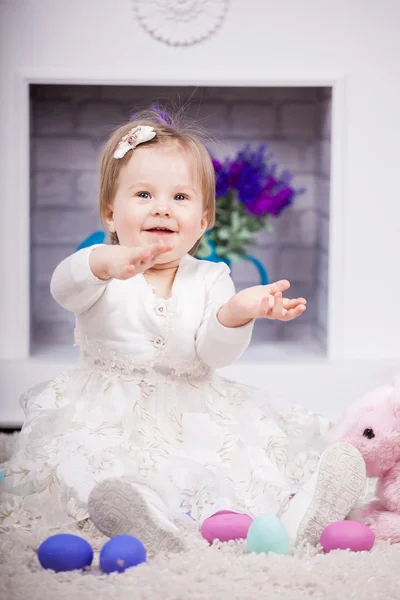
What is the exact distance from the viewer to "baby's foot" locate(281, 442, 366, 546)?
3.17 feet

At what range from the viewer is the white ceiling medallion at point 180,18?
1.81 m

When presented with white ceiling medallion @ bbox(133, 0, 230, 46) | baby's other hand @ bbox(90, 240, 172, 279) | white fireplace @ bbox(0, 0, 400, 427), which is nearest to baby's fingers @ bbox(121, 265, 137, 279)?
baby's other hand @ bbox(90, 240, 172, 279)

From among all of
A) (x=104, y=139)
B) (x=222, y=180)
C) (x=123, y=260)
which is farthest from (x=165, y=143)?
(x=104, y=139)

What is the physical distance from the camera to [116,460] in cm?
105

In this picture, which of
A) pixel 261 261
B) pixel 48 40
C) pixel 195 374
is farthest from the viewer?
pixel 261 261

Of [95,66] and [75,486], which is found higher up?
[95,66]

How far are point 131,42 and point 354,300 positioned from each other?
0.74 metres

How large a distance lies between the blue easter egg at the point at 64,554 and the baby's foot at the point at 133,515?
0.05 meters

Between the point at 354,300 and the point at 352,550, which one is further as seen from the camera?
the point at 354,300

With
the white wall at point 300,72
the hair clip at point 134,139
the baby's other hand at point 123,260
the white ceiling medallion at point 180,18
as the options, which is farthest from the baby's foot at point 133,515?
the white ceiling medallion at point 180,18

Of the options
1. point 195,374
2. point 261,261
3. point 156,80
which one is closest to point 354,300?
point 261,261

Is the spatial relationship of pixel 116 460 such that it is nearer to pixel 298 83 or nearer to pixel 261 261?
pixel 298 83

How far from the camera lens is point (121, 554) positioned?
2.81 ft

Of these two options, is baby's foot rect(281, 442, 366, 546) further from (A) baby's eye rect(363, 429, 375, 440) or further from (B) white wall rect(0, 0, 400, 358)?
(B) white wall rect(0, 0, 400, 358)
